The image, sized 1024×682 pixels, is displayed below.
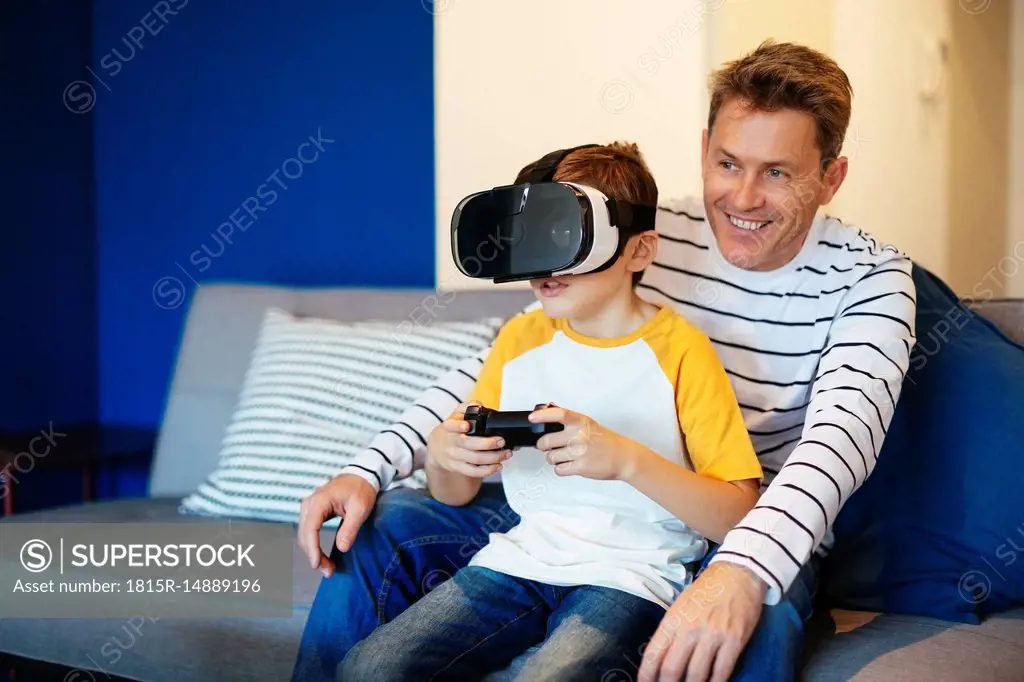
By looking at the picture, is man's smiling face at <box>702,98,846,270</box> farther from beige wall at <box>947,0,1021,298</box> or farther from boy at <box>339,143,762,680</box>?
beige wall at <box>947,0,1021,298</box>

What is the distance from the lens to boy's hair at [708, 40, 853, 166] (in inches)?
49.2

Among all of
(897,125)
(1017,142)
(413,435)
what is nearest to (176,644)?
(413,435)

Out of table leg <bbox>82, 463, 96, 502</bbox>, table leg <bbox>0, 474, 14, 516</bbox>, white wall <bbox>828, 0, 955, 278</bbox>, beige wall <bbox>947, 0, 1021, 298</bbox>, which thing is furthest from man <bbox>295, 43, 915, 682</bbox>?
beige wall <bbox>947, 0, 1021, 298</bbox>

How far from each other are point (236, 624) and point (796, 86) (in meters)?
1.07

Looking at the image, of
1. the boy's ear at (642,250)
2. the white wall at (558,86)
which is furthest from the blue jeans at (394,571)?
the white wall at (558,86)

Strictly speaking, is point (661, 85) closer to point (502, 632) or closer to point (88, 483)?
point (502, 632)

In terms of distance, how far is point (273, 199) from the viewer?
2.54 m

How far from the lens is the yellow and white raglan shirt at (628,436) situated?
3.55 ft

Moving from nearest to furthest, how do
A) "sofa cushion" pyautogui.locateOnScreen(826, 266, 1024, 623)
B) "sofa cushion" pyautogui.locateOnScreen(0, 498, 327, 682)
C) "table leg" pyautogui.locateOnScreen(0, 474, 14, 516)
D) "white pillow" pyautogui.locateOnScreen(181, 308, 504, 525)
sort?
"sofa cushion" pyautogui.locateOnScreen(826, 266, 1024, 623) < "sofa cushion" pyautogui.locateOnScreen(0, 498, 327, 682) < "white pillow" pyautogui.locateOnScreen(181, 308, 504, 525) < "table leg" pyautogui.locateOnScreen(0, 474, 14, 516)

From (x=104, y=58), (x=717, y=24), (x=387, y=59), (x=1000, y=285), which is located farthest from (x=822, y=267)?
(x=1000, y=285)

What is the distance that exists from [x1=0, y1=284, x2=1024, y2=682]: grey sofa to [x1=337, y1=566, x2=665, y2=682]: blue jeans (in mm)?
222

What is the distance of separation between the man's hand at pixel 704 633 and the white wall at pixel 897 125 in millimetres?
1569

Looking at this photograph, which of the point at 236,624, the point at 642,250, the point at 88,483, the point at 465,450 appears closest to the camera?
the point at 465,450

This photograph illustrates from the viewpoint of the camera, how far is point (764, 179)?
128cm
